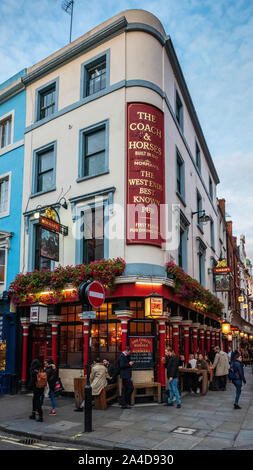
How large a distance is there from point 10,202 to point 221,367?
12017mm

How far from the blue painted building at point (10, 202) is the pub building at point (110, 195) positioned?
1.61 feet

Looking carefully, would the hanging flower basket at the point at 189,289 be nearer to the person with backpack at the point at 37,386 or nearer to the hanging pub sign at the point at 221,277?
the hanging pub sign at the point at 221,277

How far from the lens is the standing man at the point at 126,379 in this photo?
11935 millimetres

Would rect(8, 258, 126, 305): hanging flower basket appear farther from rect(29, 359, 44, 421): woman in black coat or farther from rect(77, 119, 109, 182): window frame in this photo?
rect(29, 359, 44, 421): woman in black coat

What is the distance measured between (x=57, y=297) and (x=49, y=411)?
13.5 feet

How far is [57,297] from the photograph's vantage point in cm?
1450

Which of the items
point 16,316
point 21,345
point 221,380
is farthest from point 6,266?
point 221,380

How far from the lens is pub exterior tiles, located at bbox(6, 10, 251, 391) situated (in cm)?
1356

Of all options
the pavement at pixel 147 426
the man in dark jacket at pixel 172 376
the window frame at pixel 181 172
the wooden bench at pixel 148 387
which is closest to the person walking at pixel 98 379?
the pavement at pixel 147 426

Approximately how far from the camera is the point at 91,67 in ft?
54.6

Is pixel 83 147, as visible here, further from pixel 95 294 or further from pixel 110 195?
pixel 95 294

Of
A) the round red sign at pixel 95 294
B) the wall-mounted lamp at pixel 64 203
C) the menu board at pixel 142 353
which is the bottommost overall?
the menu board at pixel 142 353
